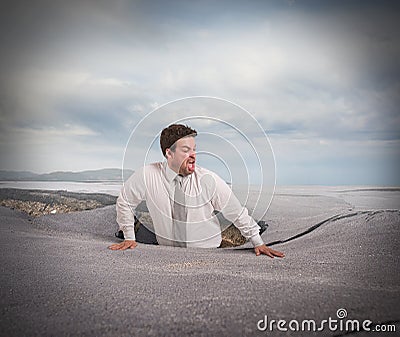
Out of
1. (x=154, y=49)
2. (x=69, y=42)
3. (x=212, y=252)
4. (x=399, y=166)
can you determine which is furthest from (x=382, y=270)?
(x=69, y=42)

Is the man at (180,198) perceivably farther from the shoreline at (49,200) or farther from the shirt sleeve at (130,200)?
the shoreline at (49,200)

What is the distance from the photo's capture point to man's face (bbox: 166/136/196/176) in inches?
53.4

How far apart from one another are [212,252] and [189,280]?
0.38 metres

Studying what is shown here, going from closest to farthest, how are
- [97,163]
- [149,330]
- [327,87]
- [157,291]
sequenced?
[149,330] < [157,291] < [327,87] < [97,163]

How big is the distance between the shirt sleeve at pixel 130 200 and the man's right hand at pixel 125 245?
2 centimetres

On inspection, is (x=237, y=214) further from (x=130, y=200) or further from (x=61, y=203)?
(x=61, y=203)

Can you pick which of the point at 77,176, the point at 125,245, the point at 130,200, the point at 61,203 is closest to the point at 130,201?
the point at 130,200

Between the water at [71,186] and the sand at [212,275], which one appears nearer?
the sand at [212,275]

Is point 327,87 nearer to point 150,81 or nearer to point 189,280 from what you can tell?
point 150,81

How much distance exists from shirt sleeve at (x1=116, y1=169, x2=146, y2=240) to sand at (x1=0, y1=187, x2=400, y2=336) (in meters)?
0.07

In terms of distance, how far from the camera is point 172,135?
4.46 feet

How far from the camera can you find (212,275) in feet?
3.18

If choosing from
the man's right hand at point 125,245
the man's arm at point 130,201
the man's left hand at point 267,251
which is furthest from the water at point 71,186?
the man's left hand at point 267,251

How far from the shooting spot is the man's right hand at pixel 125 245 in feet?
4.26
